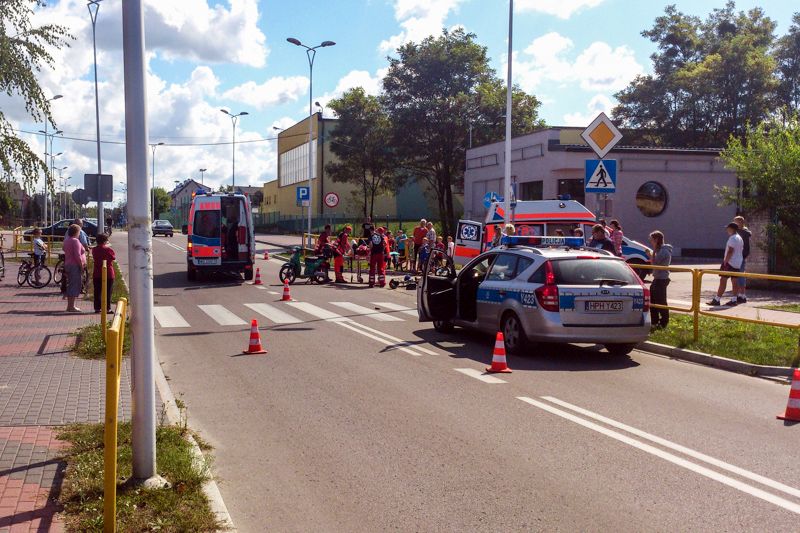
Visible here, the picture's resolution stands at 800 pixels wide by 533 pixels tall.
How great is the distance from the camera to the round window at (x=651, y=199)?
36.7 metres

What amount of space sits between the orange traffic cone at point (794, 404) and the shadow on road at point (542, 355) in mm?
2967

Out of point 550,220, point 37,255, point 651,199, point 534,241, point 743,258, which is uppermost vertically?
point 651,199

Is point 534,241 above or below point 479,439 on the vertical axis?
above

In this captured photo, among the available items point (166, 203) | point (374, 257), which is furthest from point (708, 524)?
point (166, 203)

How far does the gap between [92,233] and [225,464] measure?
5427 cm

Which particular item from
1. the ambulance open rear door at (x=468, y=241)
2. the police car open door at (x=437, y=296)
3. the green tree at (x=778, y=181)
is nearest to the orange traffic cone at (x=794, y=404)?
the police car open door at (x=437, y=296)

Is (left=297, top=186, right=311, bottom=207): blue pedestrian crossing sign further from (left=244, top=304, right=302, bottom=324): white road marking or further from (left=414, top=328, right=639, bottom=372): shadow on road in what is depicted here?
(left=414, top=328, right=639, bottom=372): shadow on road

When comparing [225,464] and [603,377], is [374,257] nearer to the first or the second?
[603,377]

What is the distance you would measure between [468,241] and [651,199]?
45.7 feet

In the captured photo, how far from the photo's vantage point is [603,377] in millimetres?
10172

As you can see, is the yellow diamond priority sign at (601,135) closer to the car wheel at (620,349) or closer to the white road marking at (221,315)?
the car wheel at (620,349)

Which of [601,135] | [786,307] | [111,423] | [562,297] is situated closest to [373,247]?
[601,135]

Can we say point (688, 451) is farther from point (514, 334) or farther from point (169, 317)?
point (169, 317)

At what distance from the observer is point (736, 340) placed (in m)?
12.5
